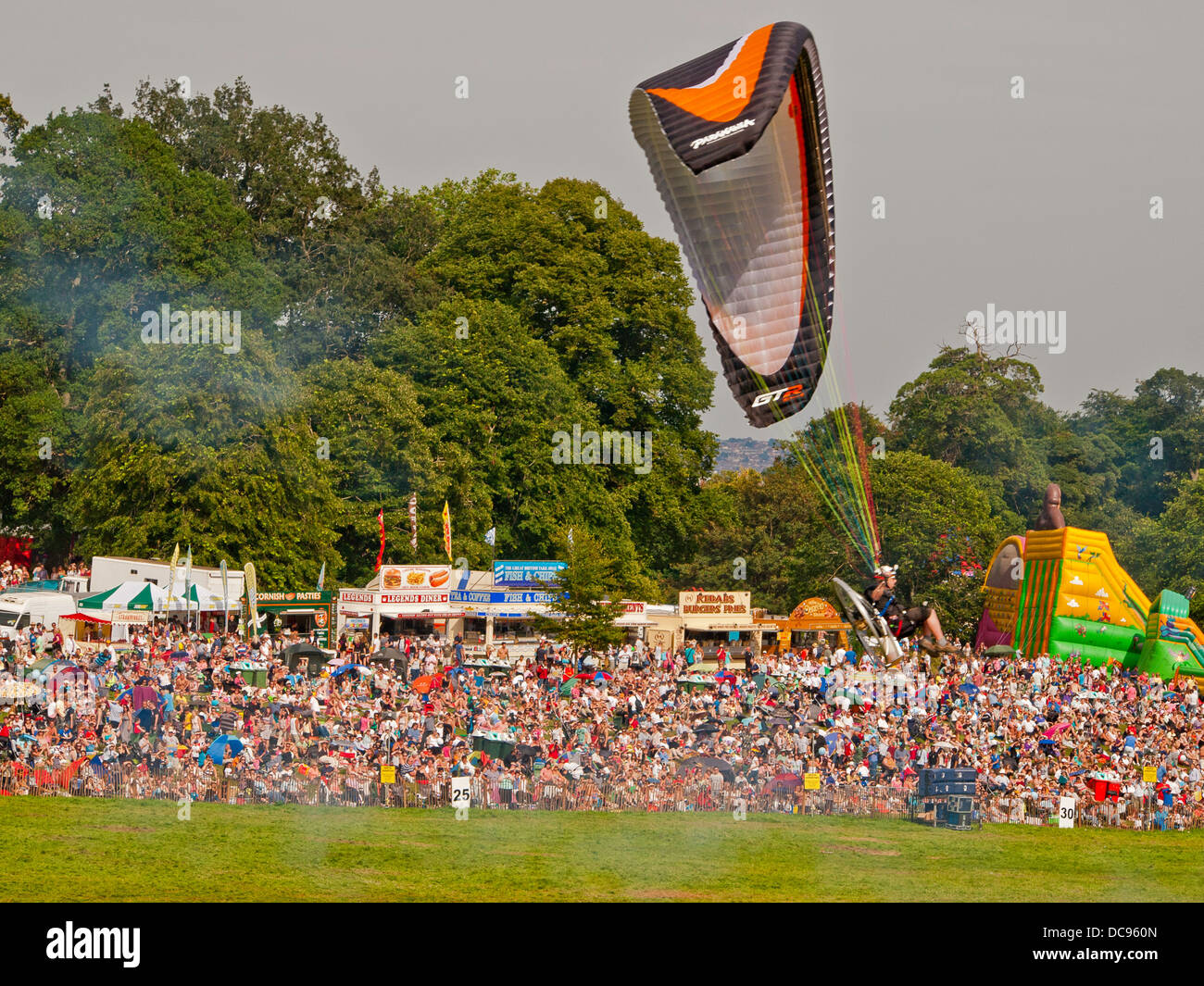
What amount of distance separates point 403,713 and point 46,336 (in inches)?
1079

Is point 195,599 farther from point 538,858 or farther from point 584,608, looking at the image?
point 538,858

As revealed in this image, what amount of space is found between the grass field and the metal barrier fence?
29cm

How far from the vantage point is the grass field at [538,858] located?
1544 cm

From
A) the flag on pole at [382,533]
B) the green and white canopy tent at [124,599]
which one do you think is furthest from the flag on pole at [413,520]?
the green and white canopy tent at [124,599]

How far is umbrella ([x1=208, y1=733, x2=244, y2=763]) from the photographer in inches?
760

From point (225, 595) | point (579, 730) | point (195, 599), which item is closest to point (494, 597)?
point (225, 595)

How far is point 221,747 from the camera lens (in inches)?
764

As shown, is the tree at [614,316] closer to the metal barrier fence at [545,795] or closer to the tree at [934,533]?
the tree at [934,533]

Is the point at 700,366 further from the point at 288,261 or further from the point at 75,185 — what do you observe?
the point at 75,185

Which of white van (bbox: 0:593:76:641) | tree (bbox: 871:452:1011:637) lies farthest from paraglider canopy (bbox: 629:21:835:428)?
tree (bbox: 871:452:1011:637)
